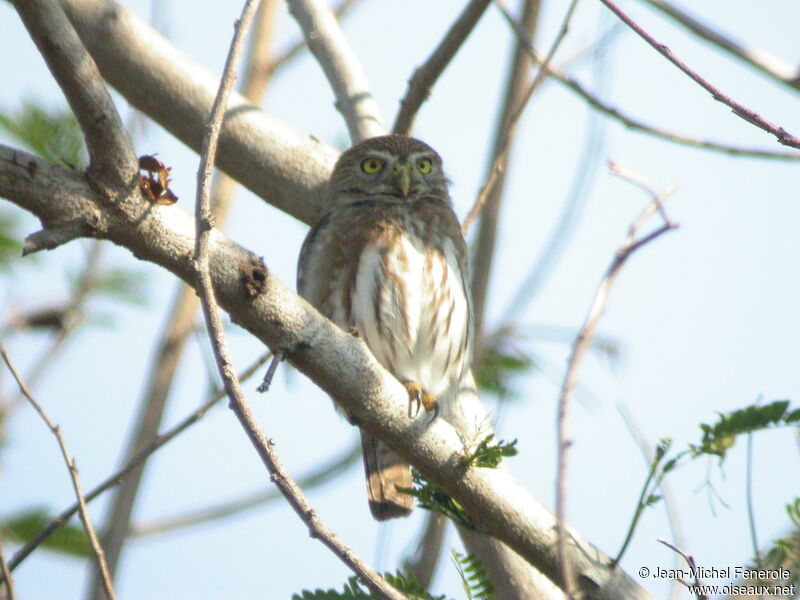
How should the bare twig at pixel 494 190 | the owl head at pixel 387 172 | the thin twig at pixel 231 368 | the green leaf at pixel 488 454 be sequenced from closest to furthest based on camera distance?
the thin twig at pixel 231 368
the green leaf at pixel 488 454
the bare twig at pixel 494 190
the owl head at pixel 387 172

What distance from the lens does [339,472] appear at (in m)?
4.45

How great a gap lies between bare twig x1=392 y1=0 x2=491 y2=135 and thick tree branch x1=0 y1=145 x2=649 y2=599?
1.83m

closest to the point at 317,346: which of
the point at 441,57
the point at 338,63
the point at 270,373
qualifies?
the point at 270,373

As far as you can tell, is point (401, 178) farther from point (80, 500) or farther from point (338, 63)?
point (80, 500)

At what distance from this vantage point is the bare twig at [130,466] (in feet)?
8.86

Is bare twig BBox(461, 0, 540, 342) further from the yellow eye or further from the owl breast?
the yellow eye

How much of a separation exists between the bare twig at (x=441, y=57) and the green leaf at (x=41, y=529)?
90.7 inches

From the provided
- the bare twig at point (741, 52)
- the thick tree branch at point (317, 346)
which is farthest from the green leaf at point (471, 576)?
the bare twig at point (741, 52)

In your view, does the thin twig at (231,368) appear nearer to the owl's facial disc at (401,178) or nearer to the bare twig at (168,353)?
the bare twig at (168,353)

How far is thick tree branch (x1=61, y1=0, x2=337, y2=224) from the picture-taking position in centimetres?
399

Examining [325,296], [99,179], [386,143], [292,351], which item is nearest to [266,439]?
[292,351]

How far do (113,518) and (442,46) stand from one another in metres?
2.39

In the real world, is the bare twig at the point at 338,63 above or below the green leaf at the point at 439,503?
above

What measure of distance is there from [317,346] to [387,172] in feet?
7.75
